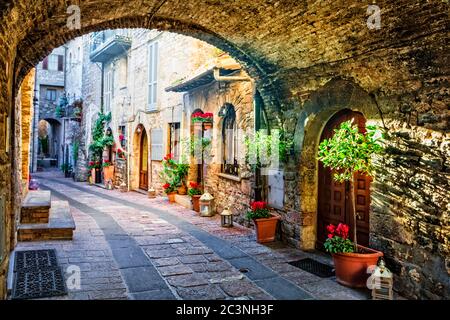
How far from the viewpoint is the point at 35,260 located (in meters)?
5.79

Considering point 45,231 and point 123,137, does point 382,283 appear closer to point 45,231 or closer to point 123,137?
point 45,231

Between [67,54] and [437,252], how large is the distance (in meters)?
27.0

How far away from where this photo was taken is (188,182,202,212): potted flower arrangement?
1055 cm

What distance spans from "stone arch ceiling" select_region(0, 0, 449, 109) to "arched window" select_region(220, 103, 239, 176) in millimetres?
2499

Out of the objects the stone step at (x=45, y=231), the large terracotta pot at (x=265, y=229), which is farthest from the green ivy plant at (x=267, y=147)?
the stone step at (x=45, y=231)

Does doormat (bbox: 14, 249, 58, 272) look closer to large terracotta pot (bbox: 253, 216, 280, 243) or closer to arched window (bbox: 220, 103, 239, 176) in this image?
large terracotta pot (bbox: 253, 216, 280, 243)

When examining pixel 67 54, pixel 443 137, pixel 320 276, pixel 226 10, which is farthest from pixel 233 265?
pixel 67 54

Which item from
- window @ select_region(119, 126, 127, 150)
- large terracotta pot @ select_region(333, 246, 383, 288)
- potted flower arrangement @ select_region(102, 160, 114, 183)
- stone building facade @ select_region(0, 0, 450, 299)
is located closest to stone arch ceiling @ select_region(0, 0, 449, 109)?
stone building facade @ select_region(0, 0, 450, 299)

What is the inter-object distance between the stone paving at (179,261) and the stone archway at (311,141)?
534mm

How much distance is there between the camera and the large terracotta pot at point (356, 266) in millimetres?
4875

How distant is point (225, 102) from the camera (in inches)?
376

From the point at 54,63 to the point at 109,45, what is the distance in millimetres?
13529

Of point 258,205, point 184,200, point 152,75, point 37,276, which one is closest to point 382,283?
point 258,205

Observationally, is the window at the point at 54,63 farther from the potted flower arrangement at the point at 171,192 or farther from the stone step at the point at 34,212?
the stone step at the point at 34,212
